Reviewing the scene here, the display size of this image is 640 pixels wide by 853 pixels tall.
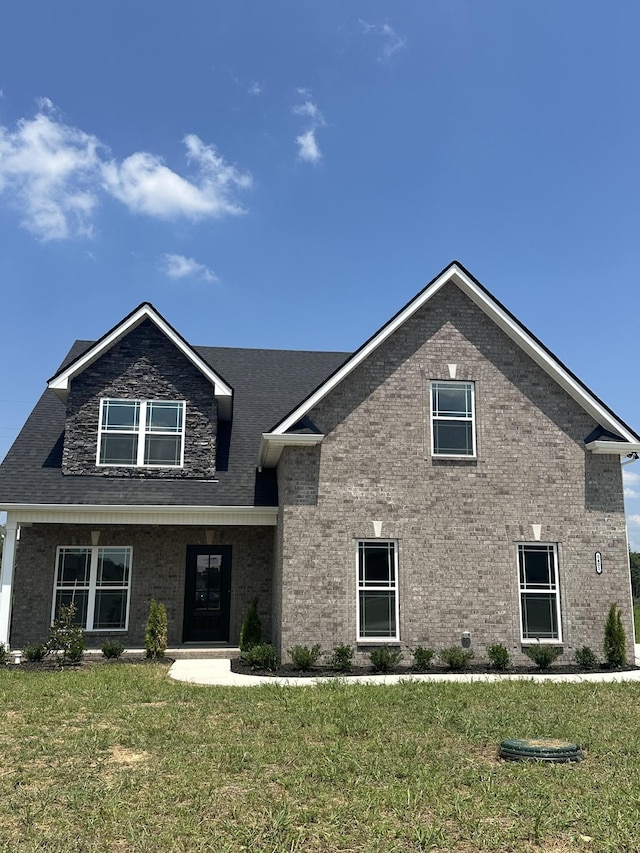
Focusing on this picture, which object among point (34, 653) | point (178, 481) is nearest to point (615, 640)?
point (178, 481)

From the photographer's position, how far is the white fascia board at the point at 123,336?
16531 millimetres

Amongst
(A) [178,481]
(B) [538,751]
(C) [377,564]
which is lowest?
(B) [538,751]

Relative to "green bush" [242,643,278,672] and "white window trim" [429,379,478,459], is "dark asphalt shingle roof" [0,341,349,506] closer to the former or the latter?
"green bush" [242,643,278,672]

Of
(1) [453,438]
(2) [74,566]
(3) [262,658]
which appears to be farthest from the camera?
(2) [74,566]

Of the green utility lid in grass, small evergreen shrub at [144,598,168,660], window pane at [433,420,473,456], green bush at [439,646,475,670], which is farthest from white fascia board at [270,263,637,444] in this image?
the green utility lid in grass

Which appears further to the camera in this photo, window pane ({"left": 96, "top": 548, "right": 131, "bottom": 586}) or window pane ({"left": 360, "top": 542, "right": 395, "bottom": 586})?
window pane ({"left": 96, "top": 548, "right": 131, "bottom": 586})

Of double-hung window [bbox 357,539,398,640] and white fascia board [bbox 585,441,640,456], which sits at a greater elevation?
white fascia board [bbox 585,441,640,456]

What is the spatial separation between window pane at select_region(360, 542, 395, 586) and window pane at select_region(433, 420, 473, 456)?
2.35 meters

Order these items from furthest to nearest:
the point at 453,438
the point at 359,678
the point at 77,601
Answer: the point at 77,601 < the point at 453,438 < the point at 359,678

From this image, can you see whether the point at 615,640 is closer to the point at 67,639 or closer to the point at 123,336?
the point at 67,639

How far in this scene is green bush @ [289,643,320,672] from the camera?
13.1 m

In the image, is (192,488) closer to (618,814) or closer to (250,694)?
(250,694)

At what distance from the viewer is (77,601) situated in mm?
16062

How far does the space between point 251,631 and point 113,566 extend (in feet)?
12.3
